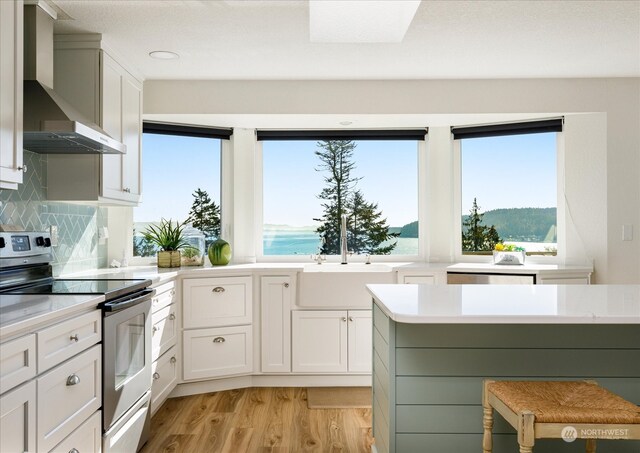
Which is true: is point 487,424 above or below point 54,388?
below

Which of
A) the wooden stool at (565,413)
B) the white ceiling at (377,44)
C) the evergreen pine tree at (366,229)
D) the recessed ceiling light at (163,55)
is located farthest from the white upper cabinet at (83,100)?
the wooden stool at (565,413)

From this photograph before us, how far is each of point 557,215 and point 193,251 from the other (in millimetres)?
2873

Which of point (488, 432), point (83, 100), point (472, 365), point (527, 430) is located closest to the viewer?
point (527, 430)

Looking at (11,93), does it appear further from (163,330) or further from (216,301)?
(216,301)

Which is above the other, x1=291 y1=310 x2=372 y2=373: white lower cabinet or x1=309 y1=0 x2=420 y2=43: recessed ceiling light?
x1=309 y1=0 x2=420 y2=43: recessed ceiling light

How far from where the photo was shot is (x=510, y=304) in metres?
2.16

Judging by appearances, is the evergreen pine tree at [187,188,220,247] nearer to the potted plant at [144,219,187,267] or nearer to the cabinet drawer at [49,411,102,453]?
the potted plant at [144,219,187,267]

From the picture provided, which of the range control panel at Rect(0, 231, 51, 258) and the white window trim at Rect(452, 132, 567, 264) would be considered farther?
the white window trim at Rect(452, 132, 567, 264)

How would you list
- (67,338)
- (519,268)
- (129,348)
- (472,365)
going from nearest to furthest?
(67,338) → (472,365) → (129,348) → (519,268)

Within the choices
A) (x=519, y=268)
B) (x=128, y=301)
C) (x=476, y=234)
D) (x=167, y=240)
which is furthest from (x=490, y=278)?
(x=128, y=301)

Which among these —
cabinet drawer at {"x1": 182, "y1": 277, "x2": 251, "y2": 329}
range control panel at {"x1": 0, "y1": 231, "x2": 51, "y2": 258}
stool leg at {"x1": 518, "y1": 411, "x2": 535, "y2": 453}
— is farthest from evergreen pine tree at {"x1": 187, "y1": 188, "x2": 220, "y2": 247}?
stool leg at {"x1": 518, "y1": 411, "x2": 535, "y2": 453}

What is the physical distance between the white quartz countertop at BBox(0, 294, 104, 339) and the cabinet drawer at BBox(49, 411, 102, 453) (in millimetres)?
479

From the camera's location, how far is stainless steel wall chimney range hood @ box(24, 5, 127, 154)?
2.53m

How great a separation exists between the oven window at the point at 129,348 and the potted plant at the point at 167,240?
120 centimetres
